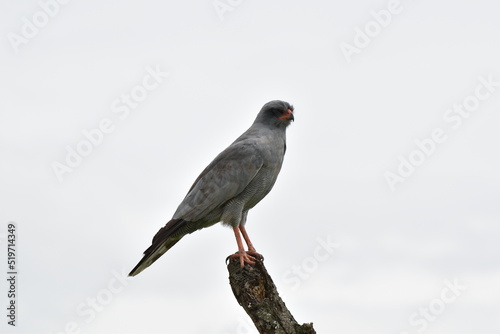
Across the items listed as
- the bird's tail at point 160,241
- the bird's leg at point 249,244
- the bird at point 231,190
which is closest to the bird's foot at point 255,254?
the bird's leg at point 249,244

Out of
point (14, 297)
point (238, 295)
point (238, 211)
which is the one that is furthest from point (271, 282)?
point (14, 297)

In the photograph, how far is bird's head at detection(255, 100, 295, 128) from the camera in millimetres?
11312

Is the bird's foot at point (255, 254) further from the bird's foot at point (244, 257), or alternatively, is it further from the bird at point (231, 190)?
the bird at point (231, 190)

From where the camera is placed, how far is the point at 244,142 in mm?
11000

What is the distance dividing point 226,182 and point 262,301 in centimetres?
269

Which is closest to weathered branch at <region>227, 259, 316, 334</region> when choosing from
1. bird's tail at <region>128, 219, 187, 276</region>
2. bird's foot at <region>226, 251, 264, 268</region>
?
bird's foot at <region>226, 251, 264, 268</region>

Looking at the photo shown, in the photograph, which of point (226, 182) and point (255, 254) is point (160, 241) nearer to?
point (226, 182)

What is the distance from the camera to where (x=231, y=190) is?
1080cm

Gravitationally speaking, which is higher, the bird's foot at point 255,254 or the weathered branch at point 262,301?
the bird's foot at point 255,254

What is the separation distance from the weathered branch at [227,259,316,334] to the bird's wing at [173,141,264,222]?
167 centimetres

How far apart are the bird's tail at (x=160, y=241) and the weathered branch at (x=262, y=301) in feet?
5.39

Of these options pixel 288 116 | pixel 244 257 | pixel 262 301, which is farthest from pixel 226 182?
pixel 262 301

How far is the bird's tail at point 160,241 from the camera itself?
10586 mm

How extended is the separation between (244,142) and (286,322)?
3547 mm
